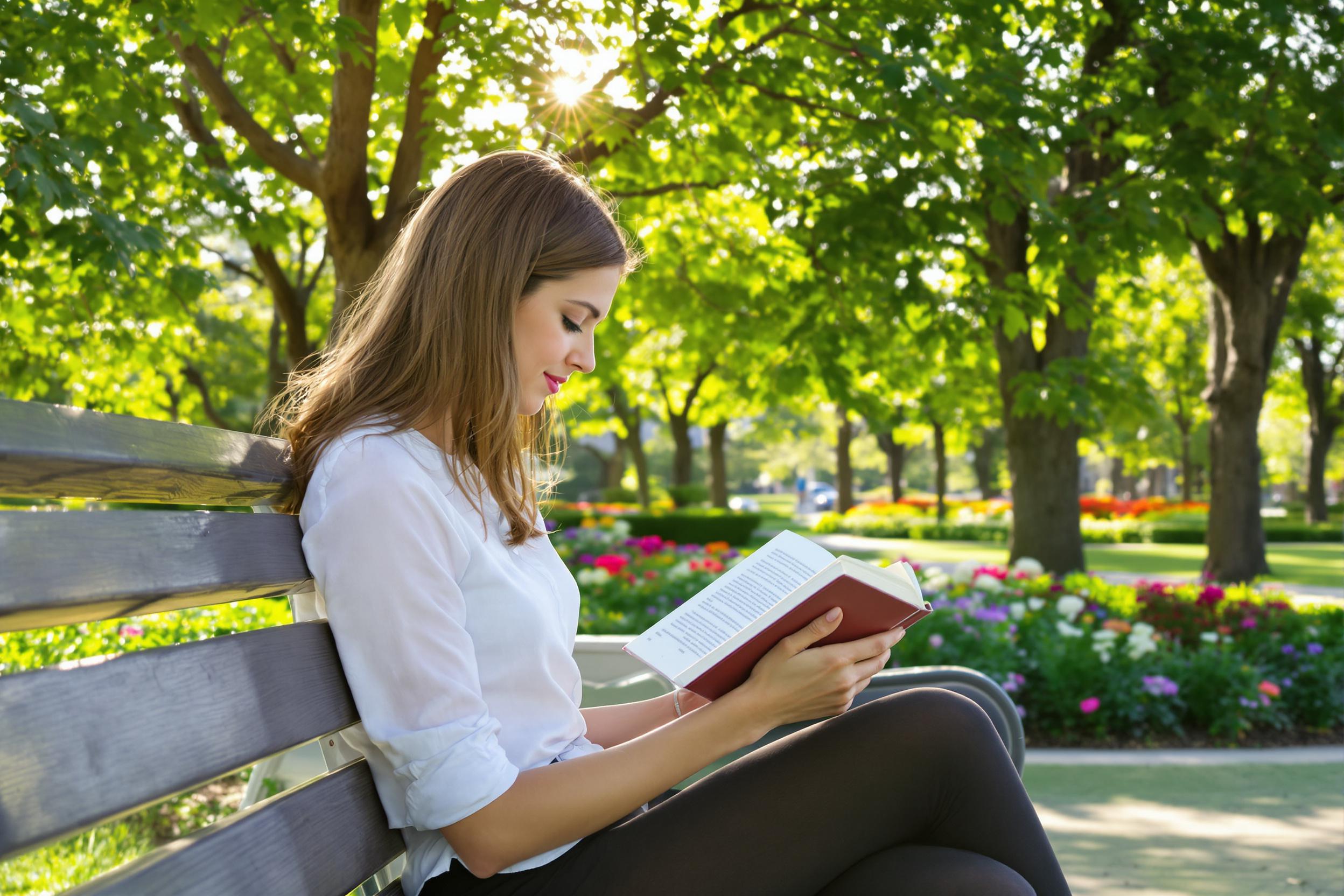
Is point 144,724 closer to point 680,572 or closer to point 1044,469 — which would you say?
point 680,572

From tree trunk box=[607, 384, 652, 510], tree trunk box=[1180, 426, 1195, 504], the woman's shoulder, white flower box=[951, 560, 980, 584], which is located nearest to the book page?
the woman's shoulder

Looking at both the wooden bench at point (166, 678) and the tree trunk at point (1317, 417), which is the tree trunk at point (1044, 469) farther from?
the tree trunk at point (1317, 417)

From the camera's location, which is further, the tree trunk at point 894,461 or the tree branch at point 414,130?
the tree trunk at point 894,461

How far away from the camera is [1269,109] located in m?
5.46

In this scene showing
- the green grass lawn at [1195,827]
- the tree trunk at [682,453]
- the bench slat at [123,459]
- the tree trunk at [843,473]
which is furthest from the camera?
the tree trunk at [843,473]

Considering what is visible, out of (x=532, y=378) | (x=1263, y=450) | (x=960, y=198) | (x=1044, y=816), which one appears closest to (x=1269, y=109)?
(x=960, y=198)

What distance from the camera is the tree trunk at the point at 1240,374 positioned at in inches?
427

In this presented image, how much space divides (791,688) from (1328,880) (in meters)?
2.62

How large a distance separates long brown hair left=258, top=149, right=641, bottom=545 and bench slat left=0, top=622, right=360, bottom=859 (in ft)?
1.24

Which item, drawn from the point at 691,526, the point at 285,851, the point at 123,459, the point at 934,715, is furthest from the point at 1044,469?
the point at 691,526

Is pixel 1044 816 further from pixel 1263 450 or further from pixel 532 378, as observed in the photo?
pixel 1263 450

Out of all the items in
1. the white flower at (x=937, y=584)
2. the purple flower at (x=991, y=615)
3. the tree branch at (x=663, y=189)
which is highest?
the tree branch at (x=663, y=189)

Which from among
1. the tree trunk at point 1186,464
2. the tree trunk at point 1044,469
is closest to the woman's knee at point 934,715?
the tree trunk at point 1044,469

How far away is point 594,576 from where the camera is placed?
689 centimetres
